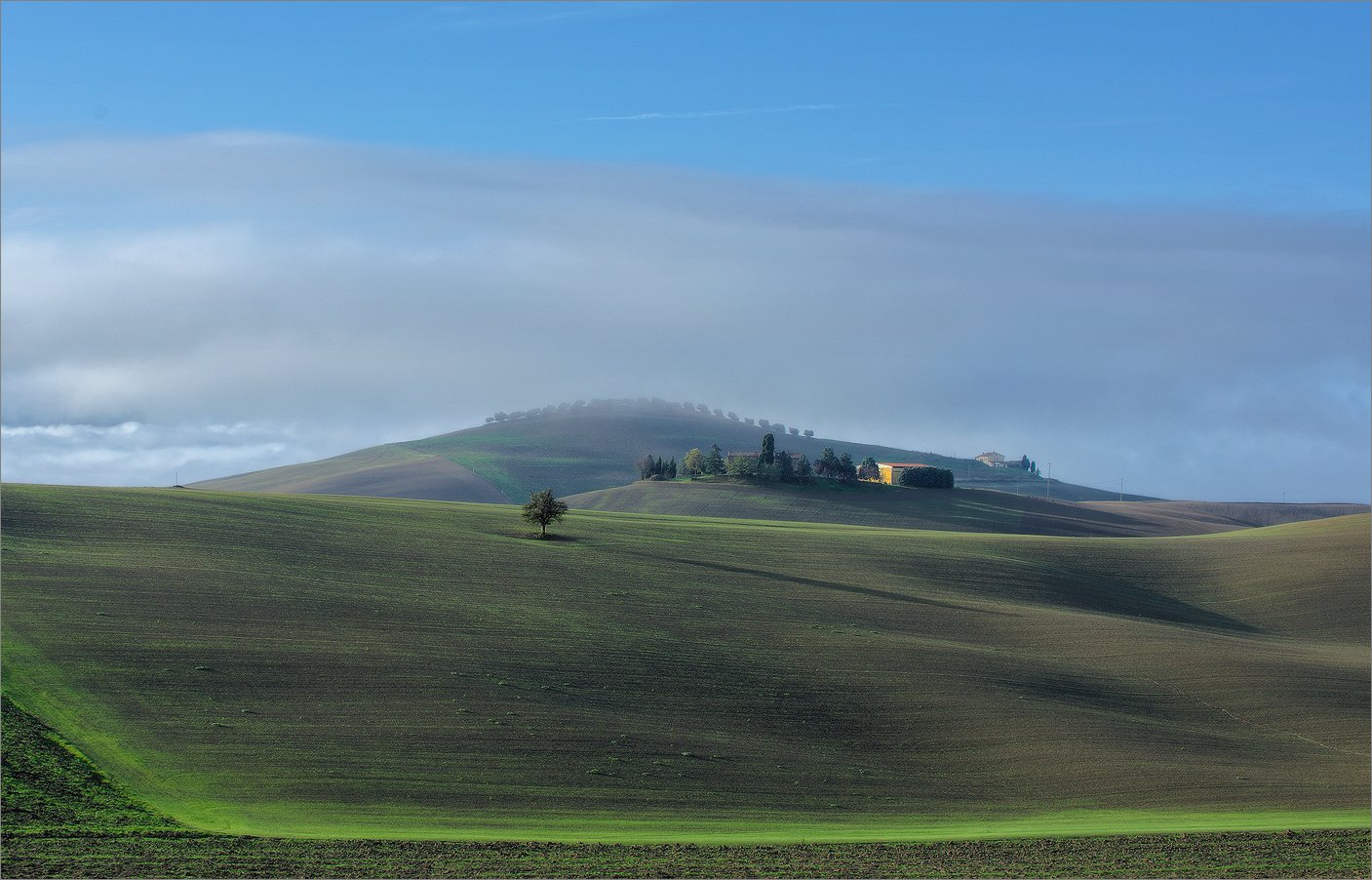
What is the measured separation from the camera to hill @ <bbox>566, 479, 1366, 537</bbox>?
10706 centimetres

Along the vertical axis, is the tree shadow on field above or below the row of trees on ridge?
below

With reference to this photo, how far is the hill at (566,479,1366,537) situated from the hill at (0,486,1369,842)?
4558 cm

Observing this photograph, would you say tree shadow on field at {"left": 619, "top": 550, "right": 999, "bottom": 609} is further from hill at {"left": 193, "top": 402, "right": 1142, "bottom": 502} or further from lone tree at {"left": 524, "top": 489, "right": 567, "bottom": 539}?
hill at {"left": 193, "top": 402, "right": 1142, "bottom": 502}

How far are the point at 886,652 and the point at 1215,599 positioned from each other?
31.4 m

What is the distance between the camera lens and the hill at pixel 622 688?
28.9 meters

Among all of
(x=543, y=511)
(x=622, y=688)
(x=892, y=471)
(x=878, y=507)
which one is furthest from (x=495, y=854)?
(x=892, y=471)

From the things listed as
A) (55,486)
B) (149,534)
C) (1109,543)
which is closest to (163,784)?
(149,534)

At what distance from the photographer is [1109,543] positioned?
253 ft

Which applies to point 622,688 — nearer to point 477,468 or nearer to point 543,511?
point 543,511

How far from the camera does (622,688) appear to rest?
121 feet

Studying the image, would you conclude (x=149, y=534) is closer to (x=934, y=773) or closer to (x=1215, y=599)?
(x=934, y=773)

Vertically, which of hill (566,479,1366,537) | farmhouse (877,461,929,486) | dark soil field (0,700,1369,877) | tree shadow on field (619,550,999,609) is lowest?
dark soil field (0,700,1369,877)

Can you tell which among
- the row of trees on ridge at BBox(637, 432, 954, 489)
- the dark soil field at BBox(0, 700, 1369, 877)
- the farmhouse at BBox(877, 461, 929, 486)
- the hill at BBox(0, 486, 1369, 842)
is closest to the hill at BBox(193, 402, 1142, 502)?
the row of trees on ridge at BBox(637, 432, 954, 489)

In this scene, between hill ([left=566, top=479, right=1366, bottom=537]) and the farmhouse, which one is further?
the farmhouse
